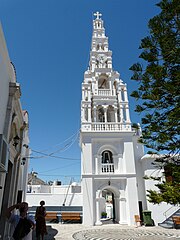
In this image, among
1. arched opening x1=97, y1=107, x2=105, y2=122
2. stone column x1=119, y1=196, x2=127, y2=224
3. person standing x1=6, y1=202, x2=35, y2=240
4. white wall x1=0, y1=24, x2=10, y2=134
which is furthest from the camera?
arched opening x1=97, y1=107, x2=105, y2=122

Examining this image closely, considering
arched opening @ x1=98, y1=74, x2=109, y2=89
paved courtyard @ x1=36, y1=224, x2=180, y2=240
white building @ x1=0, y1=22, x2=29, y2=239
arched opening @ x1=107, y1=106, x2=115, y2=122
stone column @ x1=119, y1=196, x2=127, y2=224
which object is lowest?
paved courtyard @ x1=36, y1=224, x2=180, y2=240

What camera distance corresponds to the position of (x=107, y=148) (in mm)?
15711

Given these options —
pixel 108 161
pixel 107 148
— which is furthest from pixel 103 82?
pixel 108 161

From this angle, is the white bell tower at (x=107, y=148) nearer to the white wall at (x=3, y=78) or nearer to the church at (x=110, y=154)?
the church at (x=110, y=154)

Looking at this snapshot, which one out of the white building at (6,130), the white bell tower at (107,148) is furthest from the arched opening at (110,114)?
the white building at (6,130)

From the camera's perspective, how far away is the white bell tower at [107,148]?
13.7m

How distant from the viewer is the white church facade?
13.6 m

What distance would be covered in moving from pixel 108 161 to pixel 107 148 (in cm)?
113

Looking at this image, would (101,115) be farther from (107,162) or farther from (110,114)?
(107,162)

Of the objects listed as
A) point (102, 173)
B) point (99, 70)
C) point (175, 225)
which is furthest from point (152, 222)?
point (99, 70)

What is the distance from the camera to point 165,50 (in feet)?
15.4

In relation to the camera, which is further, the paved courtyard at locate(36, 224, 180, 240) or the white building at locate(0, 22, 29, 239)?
the paved courtyard at locate(36, 224, 180, 240)

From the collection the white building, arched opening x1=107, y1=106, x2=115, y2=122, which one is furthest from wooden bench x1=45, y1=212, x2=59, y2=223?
arched opening x1=107, y1=106, x2=115, y2=122

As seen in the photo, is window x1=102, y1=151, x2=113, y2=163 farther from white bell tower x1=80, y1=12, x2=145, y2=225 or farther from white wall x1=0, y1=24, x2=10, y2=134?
white wall x1=0, y1=24, x2=10, y2=134
